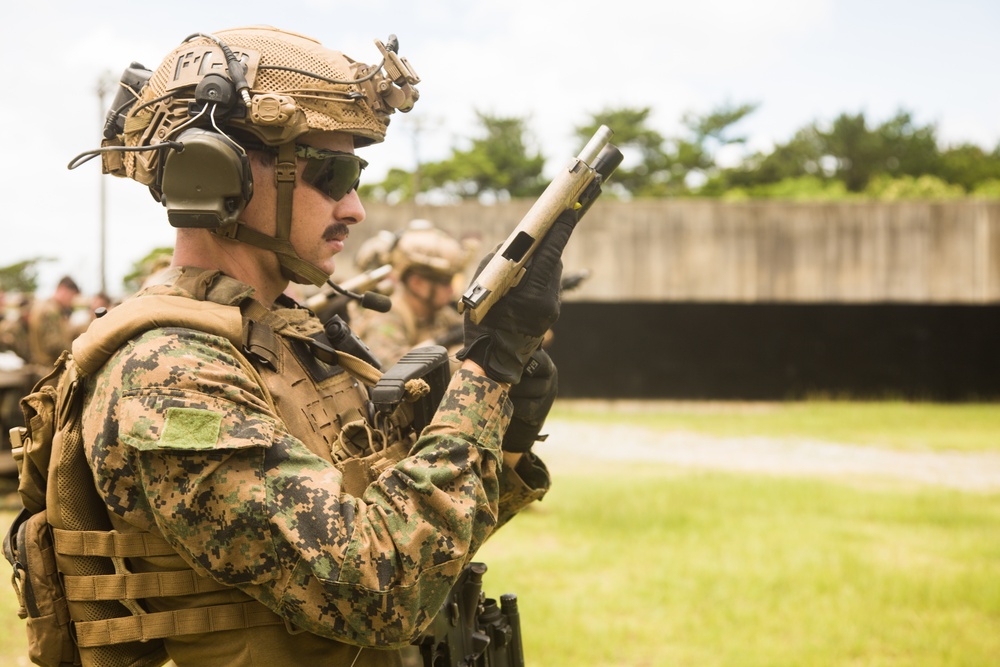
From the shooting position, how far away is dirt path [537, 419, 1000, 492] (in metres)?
11.4

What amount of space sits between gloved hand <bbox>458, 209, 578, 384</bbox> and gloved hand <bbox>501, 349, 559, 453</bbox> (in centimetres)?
14

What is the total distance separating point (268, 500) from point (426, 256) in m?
5.62

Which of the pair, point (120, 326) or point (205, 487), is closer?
point (205, 487)

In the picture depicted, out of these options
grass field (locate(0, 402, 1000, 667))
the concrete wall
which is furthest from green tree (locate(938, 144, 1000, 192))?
grass field (locate(0, 402, 1000, 667))

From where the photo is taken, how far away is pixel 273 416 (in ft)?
5.99

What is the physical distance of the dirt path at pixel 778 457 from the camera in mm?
11367

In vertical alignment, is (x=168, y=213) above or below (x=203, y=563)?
above

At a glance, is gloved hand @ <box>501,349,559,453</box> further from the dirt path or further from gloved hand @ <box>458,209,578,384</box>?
the dirt path

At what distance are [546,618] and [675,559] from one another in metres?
1.68

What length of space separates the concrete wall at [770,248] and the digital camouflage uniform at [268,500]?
665 inches

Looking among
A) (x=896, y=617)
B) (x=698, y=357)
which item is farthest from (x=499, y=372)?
(x=698, y=357)

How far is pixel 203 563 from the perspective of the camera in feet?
5.64

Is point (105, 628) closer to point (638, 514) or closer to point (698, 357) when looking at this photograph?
point (638, 514)

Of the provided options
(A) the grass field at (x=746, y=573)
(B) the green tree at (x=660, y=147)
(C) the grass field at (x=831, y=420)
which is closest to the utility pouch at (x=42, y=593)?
(A) the grass field at (x=746, y=573)
